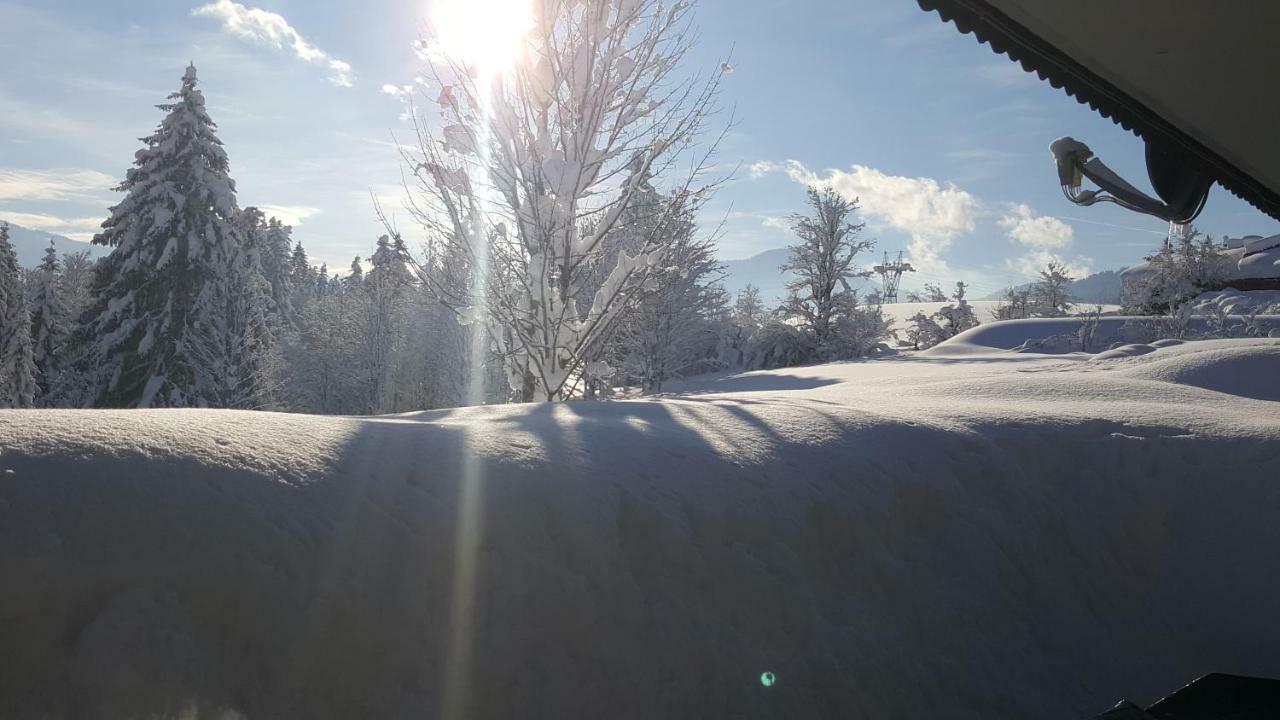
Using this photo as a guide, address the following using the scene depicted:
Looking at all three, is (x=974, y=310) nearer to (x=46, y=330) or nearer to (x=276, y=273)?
(x=276, y=273)

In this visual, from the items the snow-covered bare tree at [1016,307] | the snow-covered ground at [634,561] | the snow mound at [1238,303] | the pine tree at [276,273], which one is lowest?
the snow-covered ground at [634,561]

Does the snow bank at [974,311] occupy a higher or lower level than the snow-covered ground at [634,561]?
higher

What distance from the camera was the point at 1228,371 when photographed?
752cm

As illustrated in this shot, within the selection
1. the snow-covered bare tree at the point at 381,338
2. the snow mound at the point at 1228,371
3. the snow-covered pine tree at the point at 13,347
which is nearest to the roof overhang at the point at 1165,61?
the snow mound at the point at 1228,371

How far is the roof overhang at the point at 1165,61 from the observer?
290cm

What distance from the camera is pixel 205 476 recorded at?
2162 millimetres

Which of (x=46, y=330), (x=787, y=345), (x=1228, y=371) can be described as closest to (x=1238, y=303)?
(x=787, y=345)

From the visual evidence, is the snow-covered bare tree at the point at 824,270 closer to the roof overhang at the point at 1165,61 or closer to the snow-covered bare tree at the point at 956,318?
the snow-covered bare tree at the point at 956,318

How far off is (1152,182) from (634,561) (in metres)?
3.57

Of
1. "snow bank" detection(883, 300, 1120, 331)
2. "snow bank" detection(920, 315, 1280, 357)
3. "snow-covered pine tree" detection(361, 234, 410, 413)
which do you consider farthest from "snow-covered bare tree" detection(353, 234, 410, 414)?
"snow bank" detection(883, 300, 1120, 331)

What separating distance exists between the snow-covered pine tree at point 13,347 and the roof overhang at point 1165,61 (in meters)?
26.9

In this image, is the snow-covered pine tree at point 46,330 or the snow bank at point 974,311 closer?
the snow-covered pine tree at point 46,330

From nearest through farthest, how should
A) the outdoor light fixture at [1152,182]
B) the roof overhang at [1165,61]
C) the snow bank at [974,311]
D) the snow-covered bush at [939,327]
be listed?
the roof overhang at [1165,61]
the outdoor light fixture at [1152,182]
the snow-covered bush at [939,327]
the snow bank at [974,311]

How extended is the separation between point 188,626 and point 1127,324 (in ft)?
101
